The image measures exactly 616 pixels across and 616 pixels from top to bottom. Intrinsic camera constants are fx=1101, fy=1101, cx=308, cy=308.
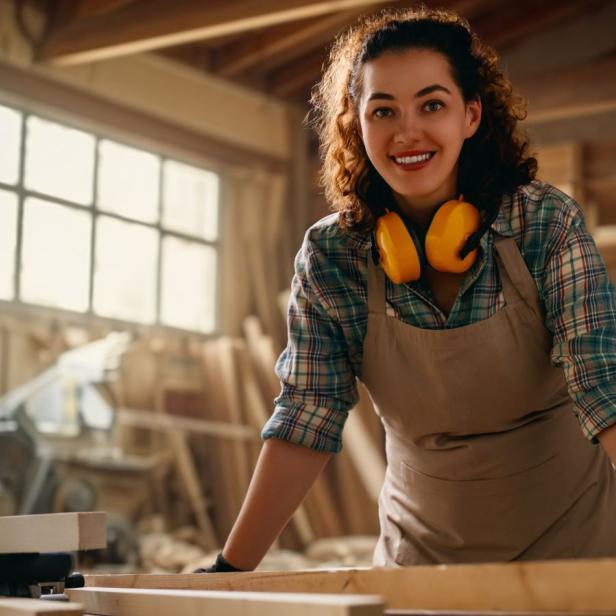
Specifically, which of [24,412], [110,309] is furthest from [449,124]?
[110,309]

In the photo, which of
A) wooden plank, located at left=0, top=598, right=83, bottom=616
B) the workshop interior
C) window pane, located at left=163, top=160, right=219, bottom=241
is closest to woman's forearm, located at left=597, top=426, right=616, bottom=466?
wooden plank, located at left=0, top=598, right=83, bottom=616

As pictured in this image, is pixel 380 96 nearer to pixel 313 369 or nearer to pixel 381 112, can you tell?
pixel 381 112

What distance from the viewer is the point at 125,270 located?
767 centimetres

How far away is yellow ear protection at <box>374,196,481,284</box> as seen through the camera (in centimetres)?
178

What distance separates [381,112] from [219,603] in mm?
988

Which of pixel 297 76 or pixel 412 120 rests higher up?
pixel 297 76

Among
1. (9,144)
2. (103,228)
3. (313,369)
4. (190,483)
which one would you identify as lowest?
(190,483)

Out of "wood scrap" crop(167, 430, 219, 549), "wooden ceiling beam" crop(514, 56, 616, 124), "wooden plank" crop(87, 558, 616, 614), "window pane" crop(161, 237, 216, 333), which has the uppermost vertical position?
"wooden ceiling beam" crop(514, 56, 616, 124)

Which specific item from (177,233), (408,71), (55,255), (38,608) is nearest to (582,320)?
(408,71)

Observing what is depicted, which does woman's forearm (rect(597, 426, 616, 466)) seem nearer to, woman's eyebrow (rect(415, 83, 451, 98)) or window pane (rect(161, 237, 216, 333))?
woman's eyebrow (rect(415, 83, 451, 98))

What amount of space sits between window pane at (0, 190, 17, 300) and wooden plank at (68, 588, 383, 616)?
5.76 m

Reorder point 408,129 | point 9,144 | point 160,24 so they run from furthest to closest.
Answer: point 9,144, point 160,24, point 408,129

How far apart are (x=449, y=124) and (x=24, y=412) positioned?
4.87 metres

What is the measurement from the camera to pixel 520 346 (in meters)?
1.81
